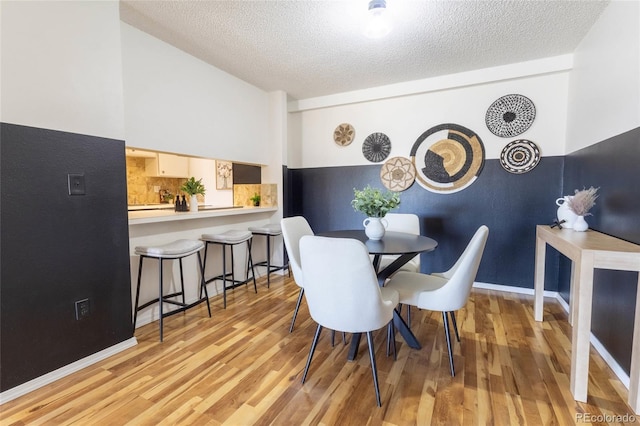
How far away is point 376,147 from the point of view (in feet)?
12.8

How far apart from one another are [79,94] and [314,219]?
3071mm

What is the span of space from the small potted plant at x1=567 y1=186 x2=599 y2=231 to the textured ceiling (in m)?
1.36

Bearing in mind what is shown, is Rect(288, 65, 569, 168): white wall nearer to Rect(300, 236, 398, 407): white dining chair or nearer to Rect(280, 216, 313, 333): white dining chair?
Rect(280, 216, 313, 333): white dining chair

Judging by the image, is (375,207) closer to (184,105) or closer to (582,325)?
(582,325)

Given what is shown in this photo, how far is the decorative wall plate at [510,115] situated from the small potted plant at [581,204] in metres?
1.24

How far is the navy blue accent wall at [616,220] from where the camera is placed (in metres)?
1.74

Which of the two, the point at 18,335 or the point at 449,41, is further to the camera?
the point at 449,41

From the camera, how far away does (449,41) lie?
261 centimetres

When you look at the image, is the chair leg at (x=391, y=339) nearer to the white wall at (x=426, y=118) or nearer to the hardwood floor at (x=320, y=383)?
the hardwood floor at (x=320, y=383)

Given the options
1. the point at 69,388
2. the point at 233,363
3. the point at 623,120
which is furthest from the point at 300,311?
the point at 623,120

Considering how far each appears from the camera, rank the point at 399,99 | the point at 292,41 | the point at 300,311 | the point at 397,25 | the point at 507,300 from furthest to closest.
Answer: the point at 399,99, the point at 507,300, the point at 300,311, the point at 292,41, the point at 397,25

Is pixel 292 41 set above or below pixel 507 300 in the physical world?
above

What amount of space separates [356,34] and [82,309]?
2.89 meters

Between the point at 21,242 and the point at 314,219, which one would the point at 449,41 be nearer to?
the point at 314,219
